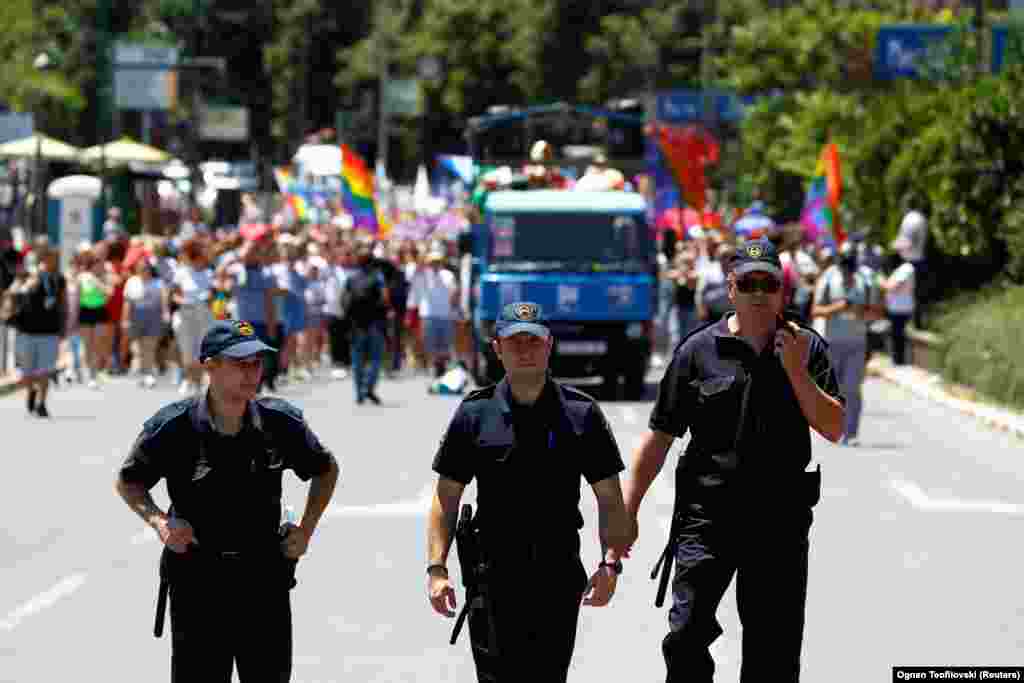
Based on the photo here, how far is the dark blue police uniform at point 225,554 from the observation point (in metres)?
7.34

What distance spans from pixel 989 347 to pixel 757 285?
67.8ft

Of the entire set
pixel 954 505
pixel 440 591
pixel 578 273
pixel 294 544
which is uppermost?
pixel 294 544

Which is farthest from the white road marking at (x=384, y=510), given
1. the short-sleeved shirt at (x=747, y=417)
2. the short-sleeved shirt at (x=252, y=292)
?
the short-sleeved shirt at (x=252, y=292)

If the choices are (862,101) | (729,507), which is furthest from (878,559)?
(862,101)

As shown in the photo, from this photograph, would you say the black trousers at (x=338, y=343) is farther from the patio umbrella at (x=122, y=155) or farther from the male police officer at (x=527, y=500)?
the male police officer at (x=527, y=500)

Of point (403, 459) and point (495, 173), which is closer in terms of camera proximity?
point (403, 459)

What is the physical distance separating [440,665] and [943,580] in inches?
147

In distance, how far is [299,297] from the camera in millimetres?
32219

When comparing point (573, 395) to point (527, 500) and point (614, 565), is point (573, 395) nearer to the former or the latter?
point (527, 500)

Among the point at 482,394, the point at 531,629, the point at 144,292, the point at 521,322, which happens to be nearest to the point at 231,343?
the point at 482,394

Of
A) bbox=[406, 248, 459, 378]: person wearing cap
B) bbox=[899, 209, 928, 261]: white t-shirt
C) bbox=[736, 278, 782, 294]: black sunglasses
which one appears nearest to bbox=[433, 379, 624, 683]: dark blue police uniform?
bbox=[736, 278, 782, 294]: black sunglasses

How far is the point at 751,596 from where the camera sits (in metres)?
7.83

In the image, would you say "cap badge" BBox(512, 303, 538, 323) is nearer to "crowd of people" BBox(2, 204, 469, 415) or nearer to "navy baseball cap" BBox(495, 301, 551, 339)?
"navy baseball cap" BBox(495, 301, 551, 339)

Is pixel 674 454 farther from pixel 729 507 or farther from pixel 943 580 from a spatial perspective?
pixel 729 507
